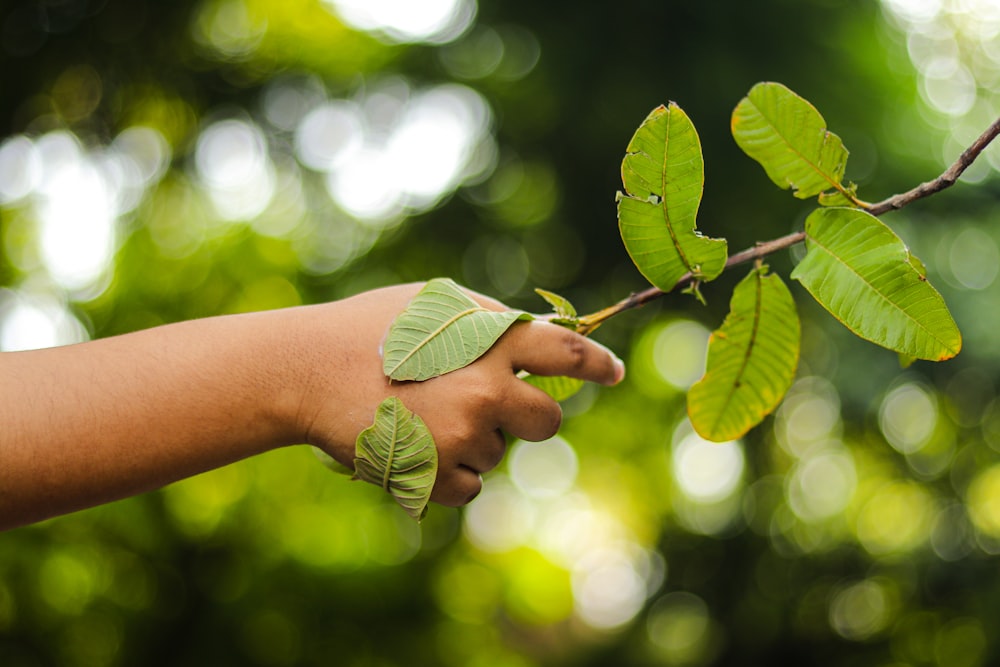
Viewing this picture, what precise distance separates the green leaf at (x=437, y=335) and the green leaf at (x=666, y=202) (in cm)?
11

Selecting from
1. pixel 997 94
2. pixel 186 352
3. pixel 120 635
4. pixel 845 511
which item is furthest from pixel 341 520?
pixel 997 94

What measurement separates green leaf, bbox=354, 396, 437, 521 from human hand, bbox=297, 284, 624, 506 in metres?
0.02

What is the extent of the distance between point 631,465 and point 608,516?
0.30m

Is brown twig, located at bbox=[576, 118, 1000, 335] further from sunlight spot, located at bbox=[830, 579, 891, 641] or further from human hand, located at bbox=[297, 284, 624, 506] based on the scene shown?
sunlight spot, located at bbox=[830, 579, 891, 641]

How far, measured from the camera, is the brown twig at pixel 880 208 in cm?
49

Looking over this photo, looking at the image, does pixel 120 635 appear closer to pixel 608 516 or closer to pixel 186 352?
pixel 608 516

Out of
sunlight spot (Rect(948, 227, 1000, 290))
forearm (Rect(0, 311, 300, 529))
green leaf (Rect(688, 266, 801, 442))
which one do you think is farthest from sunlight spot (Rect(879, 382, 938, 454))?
forearm (Rect(0, 311, 300, 529))

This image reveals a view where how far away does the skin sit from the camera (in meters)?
0.60

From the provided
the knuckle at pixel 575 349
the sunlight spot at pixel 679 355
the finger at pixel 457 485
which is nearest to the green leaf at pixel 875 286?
the knuckle at pixel 575 349

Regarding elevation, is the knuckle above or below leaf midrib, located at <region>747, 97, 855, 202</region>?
below

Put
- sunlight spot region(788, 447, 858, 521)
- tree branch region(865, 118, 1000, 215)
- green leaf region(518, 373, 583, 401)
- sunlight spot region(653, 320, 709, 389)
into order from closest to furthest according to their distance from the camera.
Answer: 1. tree branch region(865, 118, 1000, 215)
2. green leaf region(518, 373, 583, 401)
3. sunlight spot region(788, 447, 858, 521)
4. sunlight spot region(653, 320, 709, 389)

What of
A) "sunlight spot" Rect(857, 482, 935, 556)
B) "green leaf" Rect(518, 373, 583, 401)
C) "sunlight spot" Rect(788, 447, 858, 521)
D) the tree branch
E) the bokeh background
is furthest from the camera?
"sunlight spot" Rect(788, 447, 858, 521)

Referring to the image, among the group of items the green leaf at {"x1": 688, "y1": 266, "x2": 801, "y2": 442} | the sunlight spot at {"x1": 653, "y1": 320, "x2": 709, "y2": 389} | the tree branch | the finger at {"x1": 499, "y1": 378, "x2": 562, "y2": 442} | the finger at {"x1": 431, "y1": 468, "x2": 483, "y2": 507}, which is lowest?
the finger at {"x1": 431, "y1": 468, "x2": 483, "y2": 507}

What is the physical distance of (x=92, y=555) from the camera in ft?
8.50
